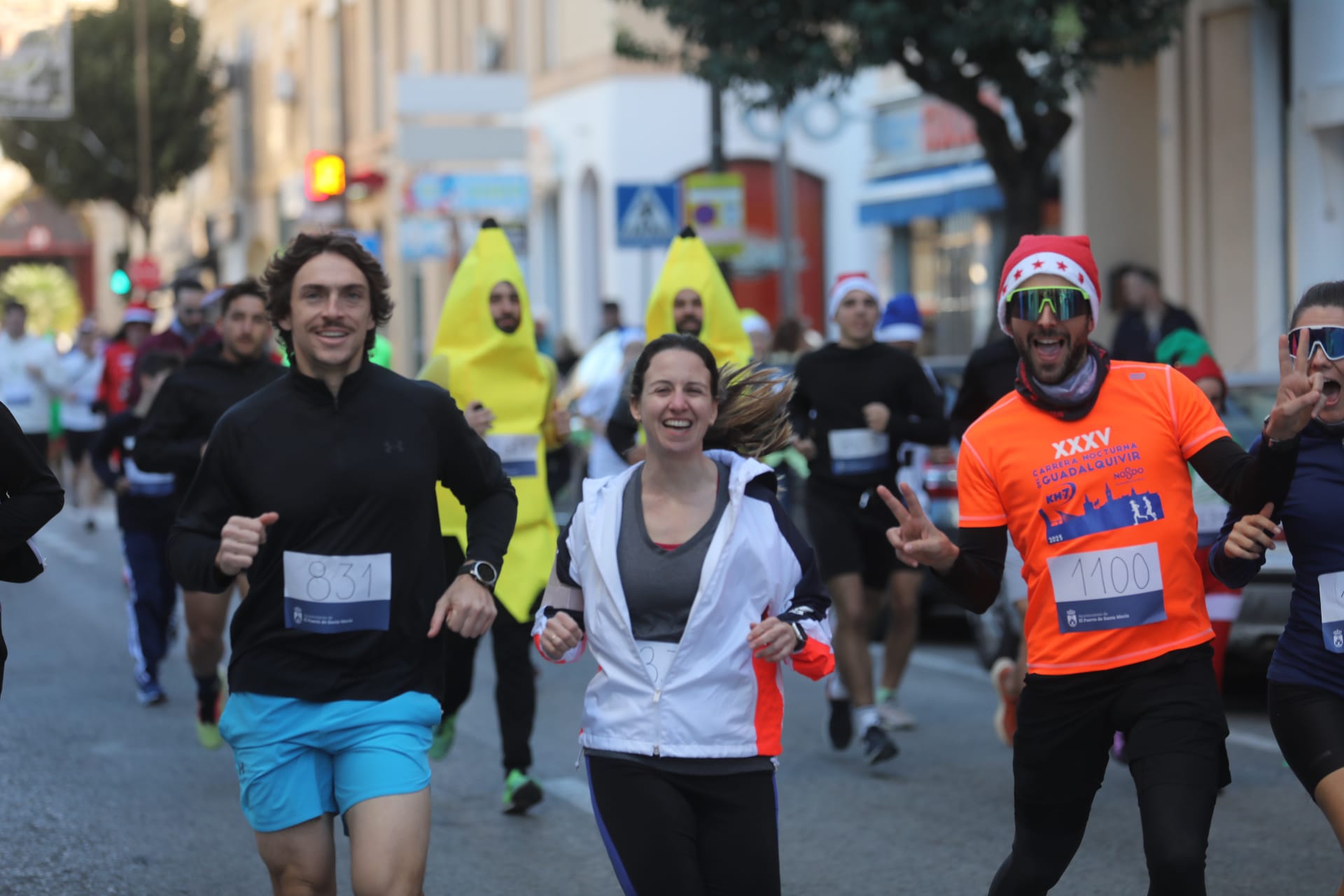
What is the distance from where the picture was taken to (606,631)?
4.70 m

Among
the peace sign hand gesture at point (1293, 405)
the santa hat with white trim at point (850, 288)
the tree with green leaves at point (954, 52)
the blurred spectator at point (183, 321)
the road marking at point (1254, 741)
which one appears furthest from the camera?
the tree with green leaves at point (954, 52)

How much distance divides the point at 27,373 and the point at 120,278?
45.6 ft

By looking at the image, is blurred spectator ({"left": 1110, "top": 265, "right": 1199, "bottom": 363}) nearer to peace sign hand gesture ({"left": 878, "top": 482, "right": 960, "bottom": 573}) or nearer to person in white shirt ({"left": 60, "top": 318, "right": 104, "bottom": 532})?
peace sign hand gesture ({"left": 878, "top": 482, "right": 960, "bottom": 573})

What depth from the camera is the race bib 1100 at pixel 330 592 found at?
4.76 m

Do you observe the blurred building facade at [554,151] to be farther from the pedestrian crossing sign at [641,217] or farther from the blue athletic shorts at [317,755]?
the blue athletic shorts at [317,755]

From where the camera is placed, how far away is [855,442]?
916 centimetres

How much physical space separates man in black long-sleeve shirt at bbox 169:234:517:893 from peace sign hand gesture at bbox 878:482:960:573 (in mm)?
989

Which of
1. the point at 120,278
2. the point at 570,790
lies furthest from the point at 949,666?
the point at 120,278

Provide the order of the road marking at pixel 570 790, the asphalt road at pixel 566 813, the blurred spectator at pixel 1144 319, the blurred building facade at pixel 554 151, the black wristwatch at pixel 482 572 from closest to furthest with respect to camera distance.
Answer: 1. the black wristwatch at pixel 482 572
2. the asphalt road at pixel 566 813
3. the road marking at pixel 570 790
4. the blurred spectator at pixel 1144 319
5. the blurred building facade at pixel 554 151

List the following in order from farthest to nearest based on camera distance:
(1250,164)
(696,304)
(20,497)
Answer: (1250,164) → (696,304) → (20,497)

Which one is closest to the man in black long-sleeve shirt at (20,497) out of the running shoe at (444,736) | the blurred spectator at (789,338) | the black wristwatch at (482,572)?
the black wristwatch at (482,572)

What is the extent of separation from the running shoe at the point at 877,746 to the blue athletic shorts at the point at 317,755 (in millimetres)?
3902

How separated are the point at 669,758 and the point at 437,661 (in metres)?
0.70

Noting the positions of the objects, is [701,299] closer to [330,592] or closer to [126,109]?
[330,592]
